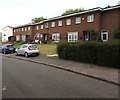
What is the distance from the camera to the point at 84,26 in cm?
2211

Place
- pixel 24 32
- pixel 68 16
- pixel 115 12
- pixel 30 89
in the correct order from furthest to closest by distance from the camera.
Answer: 1. pixel 24 32
2. pixel 68 16
3. pixel 115 12
4. pixel 30 89

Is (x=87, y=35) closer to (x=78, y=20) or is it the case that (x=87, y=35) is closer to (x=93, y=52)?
(x=78, y=20)

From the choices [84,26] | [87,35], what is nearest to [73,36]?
Answer: [87,35]

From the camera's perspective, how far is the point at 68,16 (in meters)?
24.7

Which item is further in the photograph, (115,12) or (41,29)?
(41,29)

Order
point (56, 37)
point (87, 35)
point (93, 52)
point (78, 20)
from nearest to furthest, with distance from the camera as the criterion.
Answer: point (93, 52) → point (87, 35) → point (78, 20) → point (56, 37)

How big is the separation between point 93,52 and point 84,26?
14.4m

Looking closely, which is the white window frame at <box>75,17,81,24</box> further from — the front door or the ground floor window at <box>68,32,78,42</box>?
the front door

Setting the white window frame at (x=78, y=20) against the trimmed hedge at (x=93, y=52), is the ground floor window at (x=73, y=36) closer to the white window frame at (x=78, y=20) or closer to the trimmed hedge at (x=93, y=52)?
the white window frame at (x=78, y=20)

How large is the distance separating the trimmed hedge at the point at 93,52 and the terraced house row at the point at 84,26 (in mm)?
10927

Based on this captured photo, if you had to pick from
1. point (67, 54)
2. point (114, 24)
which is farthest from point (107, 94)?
point (114, 24)

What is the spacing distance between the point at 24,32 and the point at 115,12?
100 feet

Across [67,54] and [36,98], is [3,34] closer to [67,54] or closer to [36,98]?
[67,54]

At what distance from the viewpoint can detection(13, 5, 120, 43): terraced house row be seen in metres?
19.7
